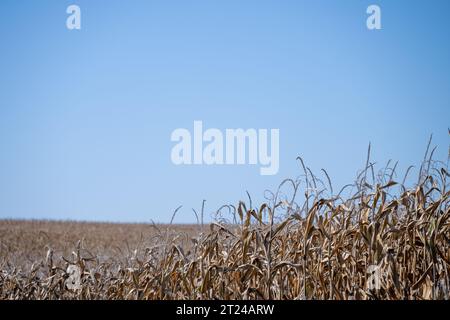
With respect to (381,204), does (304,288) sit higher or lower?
lower

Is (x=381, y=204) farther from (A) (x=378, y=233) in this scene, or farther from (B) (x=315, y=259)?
(B) (x=315, y=259)

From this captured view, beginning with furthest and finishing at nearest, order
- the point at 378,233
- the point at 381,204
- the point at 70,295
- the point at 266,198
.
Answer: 1. the point at 70,295
2. the point at 266,198
3. the point at 381,204
4. the point at 378,233

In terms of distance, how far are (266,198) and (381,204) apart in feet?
2.07

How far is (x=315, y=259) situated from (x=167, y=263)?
91 centimetres

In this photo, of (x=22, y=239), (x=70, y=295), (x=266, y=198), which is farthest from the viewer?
(x=22, y=239)

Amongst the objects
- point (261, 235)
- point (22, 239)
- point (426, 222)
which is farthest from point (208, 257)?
point (22, 239)

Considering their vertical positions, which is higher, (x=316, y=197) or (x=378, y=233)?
(x=316, y=197)

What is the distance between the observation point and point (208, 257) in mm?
3031

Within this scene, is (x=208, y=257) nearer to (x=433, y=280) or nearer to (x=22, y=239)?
(x=433, y=280)

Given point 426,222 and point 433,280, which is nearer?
point 433,280
